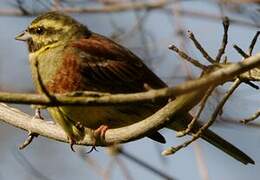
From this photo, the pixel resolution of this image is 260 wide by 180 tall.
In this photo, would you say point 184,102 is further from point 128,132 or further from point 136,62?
point 136,62

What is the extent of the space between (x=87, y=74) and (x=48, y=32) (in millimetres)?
531

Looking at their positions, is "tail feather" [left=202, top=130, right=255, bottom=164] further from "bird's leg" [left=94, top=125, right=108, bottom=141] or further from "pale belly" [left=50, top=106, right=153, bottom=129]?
"bird's leg" [left=94, top=125, right=108, bottom=141]

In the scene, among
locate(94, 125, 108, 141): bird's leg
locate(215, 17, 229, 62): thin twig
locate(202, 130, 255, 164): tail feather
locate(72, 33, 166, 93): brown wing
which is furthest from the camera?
locate(72, 33, 166, 93): brown wing

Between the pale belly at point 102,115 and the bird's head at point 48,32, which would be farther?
the bird's head at point 48,32

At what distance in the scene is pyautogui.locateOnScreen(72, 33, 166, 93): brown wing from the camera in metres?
4.54

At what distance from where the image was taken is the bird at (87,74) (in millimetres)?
4242

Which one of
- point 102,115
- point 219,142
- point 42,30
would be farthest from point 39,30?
point 219,142

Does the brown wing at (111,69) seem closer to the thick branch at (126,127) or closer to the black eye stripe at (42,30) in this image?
the black eye stripe at (42,30)

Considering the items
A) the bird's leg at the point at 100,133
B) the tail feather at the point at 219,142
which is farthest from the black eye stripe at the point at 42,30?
the tail feather at the point at 219,142

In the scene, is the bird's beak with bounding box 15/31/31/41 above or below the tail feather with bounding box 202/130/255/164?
above

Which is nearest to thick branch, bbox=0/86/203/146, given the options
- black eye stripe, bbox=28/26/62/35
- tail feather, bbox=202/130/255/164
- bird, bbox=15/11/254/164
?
bird, bbox=15/11/254/164

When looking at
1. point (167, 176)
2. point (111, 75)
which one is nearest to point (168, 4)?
point (111, 75)

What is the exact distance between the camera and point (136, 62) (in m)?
4.79

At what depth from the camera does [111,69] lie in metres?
4.69
